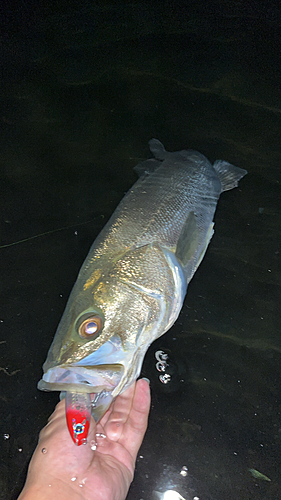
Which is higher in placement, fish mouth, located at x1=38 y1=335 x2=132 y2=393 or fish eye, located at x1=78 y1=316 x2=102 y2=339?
fish eye, located at x1=78 y1=316 x2=102 y2=339

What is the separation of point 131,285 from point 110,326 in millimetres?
220

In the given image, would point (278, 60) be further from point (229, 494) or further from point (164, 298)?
point (229, 494)

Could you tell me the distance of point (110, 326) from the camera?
5.01ft

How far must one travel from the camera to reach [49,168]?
9.80ft

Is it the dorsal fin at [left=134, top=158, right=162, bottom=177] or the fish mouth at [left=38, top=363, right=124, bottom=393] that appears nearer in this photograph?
the fish mouth at [left=38, top=363, right=124, bottom=393]

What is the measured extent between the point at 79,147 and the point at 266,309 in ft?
6.54

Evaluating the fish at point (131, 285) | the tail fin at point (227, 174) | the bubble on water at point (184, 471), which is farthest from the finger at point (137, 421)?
the tail fin at point (227, 174)

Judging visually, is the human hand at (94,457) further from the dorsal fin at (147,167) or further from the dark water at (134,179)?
the dorsal fin at (147,167)

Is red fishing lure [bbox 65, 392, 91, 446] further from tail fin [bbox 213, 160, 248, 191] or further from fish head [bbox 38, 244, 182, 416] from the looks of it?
tail fin [bbox 213, 160, 248, 191]

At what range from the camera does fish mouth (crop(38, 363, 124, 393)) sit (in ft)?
4.72

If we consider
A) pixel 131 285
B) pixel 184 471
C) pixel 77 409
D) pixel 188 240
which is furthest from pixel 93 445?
pixel 188 240

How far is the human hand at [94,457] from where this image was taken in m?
1.66

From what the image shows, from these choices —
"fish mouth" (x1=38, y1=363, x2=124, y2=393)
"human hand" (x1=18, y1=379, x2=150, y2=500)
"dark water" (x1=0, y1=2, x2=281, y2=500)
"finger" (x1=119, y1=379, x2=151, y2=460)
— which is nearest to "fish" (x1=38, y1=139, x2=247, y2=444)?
"fish mouth" (x1=38, y1=363, x2=124, y2=393)

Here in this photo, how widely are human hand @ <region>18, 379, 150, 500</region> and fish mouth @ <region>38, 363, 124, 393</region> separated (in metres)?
0.32
